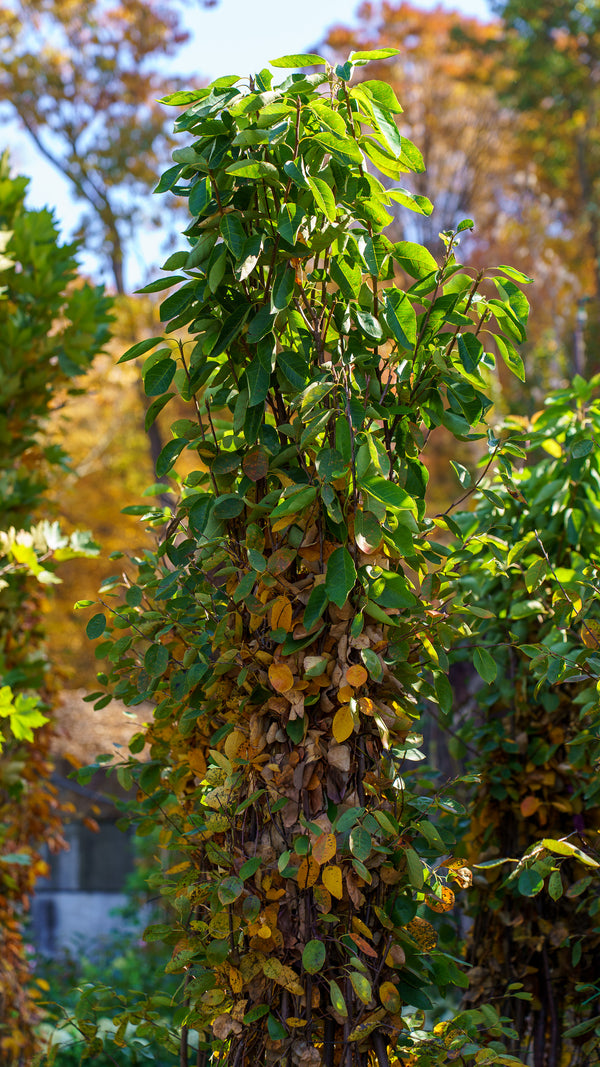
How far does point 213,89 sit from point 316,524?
2.51ft

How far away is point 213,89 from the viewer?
4.95 feet

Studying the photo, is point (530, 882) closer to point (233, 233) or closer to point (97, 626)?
point (97, 626)

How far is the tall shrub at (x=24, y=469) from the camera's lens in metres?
3.03

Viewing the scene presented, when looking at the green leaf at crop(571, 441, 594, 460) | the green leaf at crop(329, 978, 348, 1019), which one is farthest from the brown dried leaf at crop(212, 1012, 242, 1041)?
the green leaf at crop(571, 441, 594, 460)

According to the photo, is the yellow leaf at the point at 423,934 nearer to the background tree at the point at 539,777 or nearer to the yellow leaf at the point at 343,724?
the yellow leaf at the point at 343,724

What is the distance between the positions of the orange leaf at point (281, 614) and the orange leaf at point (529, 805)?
3.43 feet

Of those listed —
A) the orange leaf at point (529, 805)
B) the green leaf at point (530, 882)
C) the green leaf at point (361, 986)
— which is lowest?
the green leaf at point (361, 986)

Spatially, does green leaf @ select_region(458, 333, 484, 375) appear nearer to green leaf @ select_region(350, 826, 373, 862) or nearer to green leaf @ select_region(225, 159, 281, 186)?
green leaf @ select_region(225, 159, 281, 186)

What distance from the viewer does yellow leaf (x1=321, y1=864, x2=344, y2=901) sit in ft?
4.46

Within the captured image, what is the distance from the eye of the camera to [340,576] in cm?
139

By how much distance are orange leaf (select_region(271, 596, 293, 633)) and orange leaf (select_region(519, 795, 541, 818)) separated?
1045 millimetres

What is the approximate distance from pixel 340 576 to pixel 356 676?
0.17 m

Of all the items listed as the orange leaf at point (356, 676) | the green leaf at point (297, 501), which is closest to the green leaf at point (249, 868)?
the orange leaf at point (356, 676)

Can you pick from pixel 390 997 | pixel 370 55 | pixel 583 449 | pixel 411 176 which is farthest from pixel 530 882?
pixel 411 176
